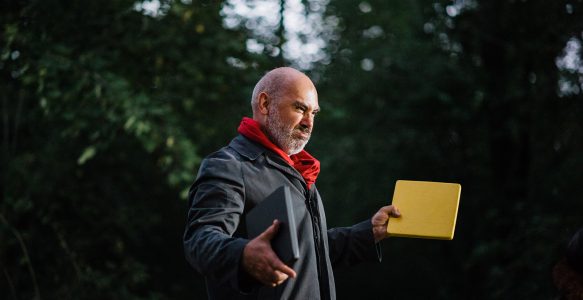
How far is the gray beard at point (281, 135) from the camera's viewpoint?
7.82ft

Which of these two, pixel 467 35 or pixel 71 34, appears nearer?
pixel 71 34

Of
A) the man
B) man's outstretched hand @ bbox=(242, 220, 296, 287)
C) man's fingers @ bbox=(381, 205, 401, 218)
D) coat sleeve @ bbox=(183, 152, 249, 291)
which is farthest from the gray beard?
man's outstretched hand @ bbox=(242, 220, 296, 287)

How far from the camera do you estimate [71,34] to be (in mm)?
6809

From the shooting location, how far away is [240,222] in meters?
2.25

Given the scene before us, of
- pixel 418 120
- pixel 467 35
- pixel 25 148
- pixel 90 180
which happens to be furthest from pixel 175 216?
pixel 467 35

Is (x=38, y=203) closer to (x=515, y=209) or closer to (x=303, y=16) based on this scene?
(x=303, y=16)

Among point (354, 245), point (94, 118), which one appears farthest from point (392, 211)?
point (94, 118)

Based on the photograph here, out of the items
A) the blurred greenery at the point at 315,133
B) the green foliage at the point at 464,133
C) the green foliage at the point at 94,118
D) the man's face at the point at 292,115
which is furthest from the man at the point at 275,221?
the green foliage at the point at 464,133

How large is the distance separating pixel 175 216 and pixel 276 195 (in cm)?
909

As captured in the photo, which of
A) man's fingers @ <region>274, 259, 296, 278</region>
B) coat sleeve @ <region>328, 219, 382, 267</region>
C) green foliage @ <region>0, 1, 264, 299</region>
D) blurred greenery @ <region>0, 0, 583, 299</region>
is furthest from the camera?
blurred greenery @ <region>0, 0, 583, 299</region>

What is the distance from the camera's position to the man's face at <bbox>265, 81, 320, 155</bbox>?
2.38 metres

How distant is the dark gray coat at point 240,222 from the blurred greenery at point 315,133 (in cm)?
357

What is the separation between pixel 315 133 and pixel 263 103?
842 cm

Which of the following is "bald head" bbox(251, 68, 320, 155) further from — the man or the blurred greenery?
the blurred greenery
